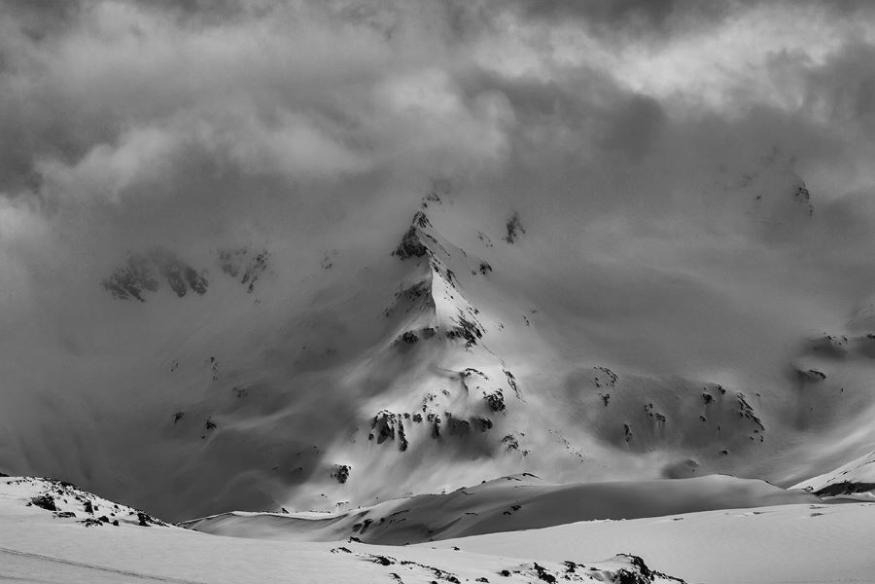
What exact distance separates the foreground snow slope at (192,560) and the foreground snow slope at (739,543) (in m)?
13.2

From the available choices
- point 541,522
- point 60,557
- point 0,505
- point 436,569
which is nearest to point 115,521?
point 0,505

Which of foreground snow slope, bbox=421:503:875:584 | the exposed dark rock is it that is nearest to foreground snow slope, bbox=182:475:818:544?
foreground snow slope, bbox=421:503:875:584

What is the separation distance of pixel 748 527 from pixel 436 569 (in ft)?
133

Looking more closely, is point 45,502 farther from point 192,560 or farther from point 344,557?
point 344,557

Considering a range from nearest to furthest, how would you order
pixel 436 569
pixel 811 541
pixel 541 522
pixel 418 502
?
pixel 436 569 → pixel 811 541 → pixel 541 522 → pixel 418 502

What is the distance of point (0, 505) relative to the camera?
144 ft

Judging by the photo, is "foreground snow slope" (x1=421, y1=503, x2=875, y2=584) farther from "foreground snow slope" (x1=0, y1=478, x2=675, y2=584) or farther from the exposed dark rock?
the exposed dark rock

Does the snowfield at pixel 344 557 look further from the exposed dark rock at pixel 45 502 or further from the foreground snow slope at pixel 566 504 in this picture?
the foreground snow slope at pixel 566 504

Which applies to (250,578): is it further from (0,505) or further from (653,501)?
(653,501)

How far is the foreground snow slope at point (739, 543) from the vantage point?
6638cm

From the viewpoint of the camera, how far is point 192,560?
127ft

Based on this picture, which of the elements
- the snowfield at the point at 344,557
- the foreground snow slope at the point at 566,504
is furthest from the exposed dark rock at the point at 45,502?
the foreground snow slope at the point at 566,504

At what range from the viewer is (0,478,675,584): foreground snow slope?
3572 cm

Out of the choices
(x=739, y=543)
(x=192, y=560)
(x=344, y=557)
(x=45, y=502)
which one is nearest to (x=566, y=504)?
(x=739, y=543)
